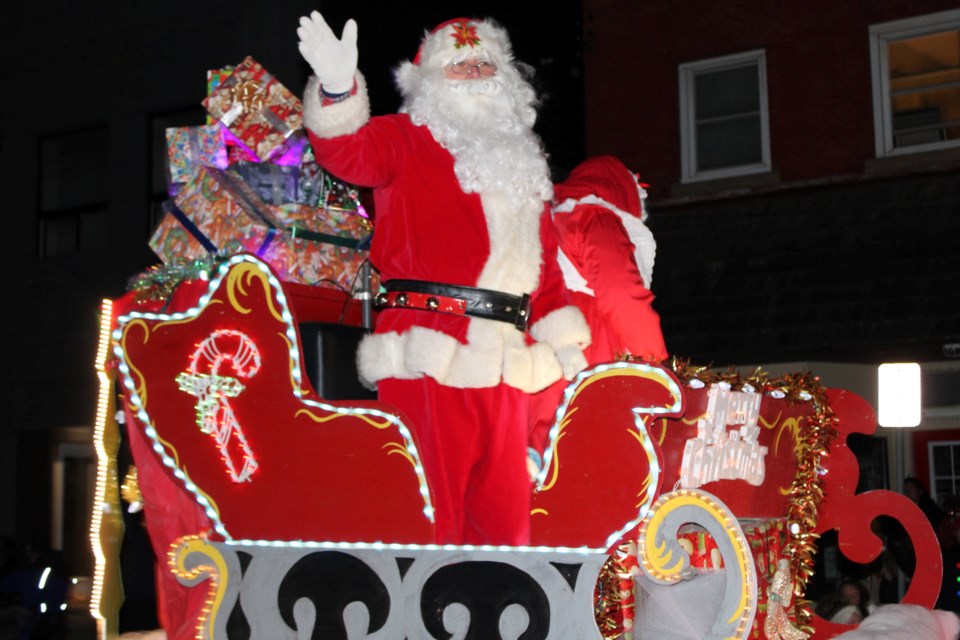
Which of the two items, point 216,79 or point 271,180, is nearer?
point 271,180

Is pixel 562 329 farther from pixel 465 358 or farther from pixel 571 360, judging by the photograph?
pixel 465 358

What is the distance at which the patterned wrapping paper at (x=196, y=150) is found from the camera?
479cm

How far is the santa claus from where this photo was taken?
3.49 metres

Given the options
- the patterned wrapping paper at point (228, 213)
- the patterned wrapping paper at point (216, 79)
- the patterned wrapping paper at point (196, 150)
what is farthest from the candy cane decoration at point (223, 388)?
the patterned wrapping paper at point (216, 79)

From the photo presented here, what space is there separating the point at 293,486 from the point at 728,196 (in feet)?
24.9

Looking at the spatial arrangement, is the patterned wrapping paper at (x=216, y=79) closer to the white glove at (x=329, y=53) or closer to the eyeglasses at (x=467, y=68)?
the eyeglasses at (x=467, y=68)

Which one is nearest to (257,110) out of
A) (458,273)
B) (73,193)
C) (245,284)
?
(245,284)

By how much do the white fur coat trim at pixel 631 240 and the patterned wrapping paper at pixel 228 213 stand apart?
1.15 metres

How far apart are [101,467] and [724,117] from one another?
7.78m

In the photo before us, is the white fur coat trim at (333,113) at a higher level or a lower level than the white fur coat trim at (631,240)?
higher

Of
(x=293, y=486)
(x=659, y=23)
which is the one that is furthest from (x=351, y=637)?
(x=659, y=23)

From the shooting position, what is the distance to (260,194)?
4.69m

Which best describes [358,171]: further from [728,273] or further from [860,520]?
[728,273]

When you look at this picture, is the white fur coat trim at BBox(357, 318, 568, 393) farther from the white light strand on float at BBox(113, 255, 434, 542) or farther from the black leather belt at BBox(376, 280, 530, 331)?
the white light strand on float at BBox(113, 255, 434, 542)
